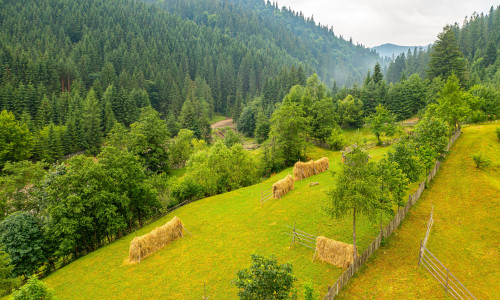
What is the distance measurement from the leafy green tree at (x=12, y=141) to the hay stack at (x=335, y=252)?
253 feet

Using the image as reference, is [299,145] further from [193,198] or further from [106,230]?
[106,230]

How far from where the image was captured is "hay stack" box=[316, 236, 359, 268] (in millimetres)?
20500

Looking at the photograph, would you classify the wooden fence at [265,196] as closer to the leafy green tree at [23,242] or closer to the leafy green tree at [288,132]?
the leafy green tree at [288,132]

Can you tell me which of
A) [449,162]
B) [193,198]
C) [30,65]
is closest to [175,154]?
[193,198]

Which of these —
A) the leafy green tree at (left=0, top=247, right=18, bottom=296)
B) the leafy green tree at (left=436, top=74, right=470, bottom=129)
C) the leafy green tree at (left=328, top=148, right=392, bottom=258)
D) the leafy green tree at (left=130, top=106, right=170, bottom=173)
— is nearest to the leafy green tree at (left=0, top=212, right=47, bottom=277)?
the leafy green tree at (left=0, top=247, right=18, bottom=296)

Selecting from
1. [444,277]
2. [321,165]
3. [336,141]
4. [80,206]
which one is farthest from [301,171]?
[80,206]

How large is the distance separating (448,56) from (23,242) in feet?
367

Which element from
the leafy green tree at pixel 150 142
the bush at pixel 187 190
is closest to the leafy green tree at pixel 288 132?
the bush at pixel 187 190

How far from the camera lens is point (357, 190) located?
1973 cm

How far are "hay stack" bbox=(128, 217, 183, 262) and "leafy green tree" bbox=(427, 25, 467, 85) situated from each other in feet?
303

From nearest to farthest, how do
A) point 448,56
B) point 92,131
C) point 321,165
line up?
1. point 321,165
2. point 92,131
3. point 448,56

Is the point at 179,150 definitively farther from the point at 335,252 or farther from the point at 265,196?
the point at 335,252

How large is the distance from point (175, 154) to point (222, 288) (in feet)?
186

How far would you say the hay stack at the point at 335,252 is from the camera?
20500 mm
